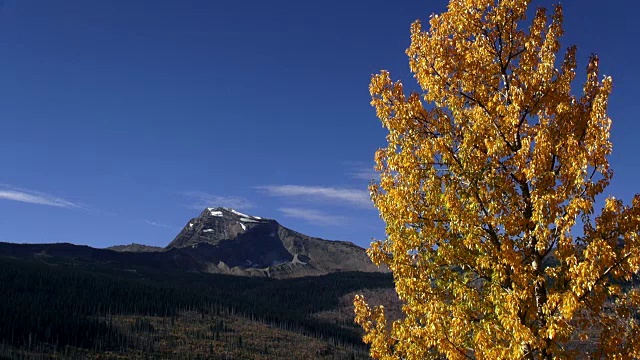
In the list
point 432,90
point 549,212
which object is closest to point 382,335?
point 549,212

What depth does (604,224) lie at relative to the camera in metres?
15.5

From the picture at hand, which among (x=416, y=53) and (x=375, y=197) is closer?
(x=375, y=197)

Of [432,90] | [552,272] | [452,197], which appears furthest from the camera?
[432,90]

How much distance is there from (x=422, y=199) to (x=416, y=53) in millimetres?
5301

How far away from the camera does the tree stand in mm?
14992

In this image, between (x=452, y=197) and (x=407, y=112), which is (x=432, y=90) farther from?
(x=452, y=197)

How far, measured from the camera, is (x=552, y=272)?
15078 mm

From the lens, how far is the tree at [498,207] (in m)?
15.0

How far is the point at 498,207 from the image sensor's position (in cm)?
1600

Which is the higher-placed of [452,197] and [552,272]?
[452,197]

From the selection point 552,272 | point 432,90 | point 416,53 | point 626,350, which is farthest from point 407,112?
point 626,350

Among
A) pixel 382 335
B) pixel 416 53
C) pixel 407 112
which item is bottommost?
pixel 382 335

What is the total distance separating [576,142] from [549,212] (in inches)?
76.7

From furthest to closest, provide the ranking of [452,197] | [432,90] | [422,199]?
1. [432,90]
2. [422,199]
3. [452,197]
